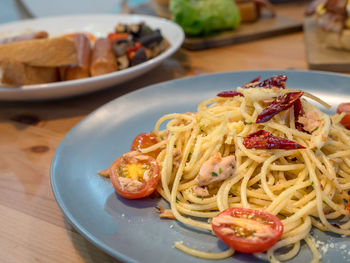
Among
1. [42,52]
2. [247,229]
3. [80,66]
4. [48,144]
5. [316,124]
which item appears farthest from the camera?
[80,66]

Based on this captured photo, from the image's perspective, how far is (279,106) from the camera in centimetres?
181

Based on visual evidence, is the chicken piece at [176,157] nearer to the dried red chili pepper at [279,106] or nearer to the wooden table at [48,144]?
the dried red chili pepper at [279,106]

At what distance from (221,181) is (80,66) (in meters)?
1.78

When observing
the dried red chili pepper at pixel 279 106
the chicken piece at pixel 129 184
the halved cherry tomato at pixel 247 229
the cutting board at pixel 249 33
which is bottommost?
the cutting board at pixel 249 33

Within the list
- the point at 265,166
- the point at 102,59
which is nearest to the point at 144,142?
the point at 265,166

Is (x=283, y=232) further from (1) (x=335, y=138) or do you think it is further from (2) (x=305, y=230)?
(1) (x=335, y=138)

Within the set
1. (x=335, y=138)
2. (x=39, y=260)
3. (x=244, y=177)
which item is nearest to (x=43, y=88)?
(x=39, y=260)

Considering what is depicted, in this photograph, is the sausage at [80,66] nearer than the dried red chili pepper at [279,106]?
No

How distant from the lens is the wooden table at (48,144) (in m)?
1.71

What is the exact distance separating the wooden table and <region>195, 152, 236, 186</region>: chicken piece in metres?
0.53

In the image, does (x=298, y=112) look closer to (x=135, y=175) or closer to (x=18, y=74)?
(x=135, y=175)

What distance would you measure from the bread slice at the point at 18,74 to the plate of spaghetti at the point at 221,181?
2.82 feet

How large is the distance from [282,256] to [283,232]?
0.15 metres

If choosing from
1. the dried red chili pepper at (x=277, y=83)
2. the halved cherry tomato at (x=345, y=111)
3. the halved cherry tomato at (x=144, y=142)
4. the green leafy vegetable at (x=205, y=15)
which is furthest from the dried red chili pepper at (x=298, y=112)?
the green leafy vegetable at (x=205, y=15)
